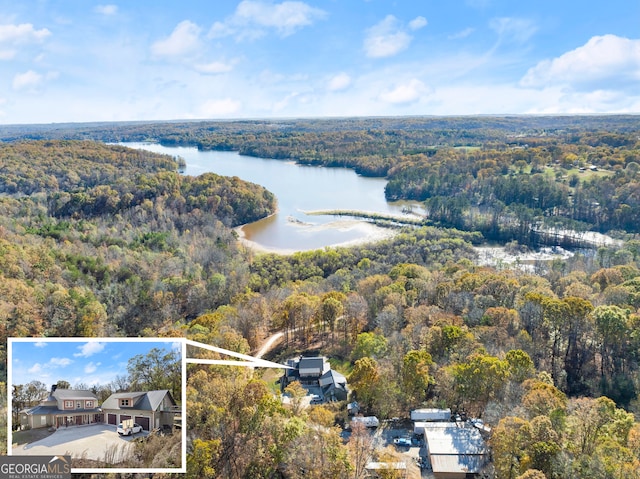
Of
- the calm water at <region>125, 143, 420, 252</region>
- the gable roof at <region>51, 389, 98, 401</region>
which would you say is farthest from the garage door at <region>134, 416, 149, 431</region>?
the calm water at <region>125, 143, 420, 252</region>

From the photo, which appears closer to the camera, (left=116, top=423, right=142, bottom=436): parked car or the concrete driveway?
the concrete driveway

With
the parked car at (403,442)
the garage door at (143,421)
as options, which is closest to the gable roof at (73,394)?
the garage door at (143,421)

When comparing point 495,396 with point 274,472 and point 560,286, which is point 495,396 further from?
point 560,286

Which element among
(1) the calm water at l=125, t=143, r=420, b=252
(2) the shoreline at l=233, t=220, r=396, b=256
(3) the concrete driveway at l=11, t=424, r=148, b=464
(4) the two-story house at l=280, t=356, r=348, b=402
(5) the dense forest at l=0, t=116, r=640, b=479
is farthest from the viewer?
(1) the calm water at l=125, t=143, r=420, b=252

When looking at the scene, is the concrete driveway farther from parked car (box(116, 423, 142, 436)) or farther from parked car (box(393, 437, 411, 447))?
parked car (box(393, 437, 411, 447))

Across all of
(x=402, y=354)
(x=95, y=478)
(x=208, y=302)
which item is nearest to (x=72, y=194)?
(x=208, y=302)

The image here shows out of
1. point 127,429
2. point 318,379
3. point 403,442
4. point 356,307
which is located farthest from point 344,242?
point 127,429

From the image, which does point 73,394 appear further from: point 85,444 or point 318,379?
point 318,379
